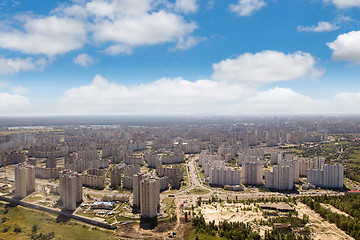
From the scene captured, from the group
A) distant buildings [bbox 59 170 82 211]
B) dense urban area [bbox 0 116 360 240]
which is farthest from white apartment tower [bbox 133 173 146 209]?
distant buildings [bbox 59 170 82 211]

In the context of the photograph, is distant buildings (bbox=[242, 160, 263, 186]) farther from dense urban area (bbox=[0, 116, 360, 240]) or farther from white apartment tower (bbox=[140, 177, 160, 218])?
white apartment tower (bbox=[140, 177, 160, 218])

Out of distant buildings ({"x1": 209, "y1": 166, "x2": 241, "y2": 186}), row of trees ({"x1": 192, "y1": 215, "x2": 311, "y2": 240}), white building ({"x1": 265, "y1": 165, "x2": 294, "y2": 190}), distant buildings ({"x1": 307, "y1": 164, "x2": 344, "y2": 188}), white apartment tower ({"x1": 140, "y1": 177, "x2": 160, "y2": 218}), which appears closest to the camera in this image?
row of trees ({"x1": 192, "y1": 215, "x2": 311, "y2": 240})

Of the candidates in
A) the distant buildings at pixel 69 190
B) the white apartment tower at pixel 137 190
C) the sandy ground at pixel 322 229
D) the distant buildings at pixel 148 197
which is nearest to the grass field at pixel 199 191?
the white apartment tower at pixel 137 190

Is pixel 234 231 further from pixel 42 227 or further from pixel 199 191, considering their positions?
pixel 42 227

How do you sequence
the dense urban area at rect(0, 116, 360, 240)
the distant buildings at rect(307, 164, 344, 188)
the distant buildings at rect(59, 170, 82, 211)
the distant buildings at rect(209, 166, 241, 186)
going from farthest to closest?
the distant buildings at rect(209, 166, 241, 186), the distant buildings at rect(307, 164, 344, 188), the distant buildings at rect(59, 170, 82, 211), the dense urban area at rect(0, 116, 360, 240)

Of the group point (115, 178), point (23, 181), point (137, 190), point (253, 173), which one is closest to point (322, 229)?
point (253, 173)

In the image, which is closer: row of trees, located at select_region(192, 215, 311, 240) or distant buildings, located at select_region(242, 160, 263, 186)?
row of trees, located at select_region(192, 215, 311, 240)
